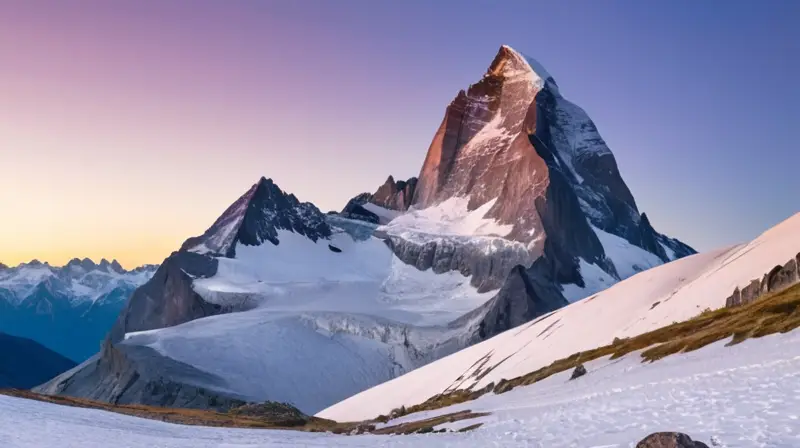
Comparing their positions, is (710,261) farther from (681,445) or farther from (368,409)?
(681,445)

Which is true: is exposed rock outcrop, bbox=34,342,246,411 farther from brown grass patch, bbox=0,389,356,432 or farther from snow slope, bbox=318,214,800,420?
brown grass patch, bbox=0,389,356,432

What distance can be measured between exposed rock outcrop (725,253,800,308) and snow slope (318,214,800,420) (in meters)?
1.60

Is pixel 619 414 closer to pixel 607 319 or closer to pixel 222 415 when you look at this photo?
pixel 607 319

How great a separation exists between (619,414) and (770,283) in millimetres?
36199

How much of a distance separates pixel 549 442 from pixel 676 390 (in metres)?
7.11

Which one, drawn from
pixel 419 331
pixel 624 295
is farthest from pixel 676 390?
pixel 419 331

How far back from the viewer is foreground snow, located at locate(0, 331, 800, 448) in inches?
765

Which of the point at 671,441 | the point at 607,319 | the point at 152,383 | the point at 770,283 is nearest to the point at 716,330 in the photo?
the point at 770,283

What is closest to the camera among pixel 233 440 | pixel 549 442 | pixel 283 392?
pixel 549 442

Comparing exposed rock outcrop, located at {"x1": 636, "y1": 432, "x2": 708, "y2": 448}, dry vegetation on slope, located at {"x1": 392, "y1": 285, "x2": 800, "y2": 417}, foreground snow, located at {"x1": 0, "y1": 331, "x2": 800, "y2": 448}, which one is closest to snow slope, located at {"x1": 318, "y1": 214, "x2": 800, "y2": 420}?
dry vegetation on slope, located at {"x1": 392, "y1": 285, "x2": 800, "y2": 417}

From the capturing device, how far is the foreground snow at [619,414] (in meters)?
19.4

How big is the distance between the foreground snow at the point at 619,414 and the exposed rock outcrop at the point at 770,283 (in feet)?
58.9

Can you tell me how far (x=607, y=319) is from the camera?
75.7 metres

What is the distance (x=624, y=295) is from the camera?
268 feet
